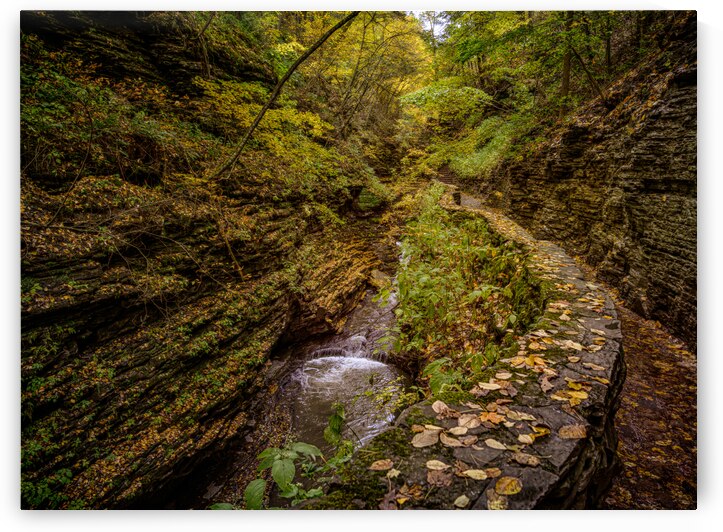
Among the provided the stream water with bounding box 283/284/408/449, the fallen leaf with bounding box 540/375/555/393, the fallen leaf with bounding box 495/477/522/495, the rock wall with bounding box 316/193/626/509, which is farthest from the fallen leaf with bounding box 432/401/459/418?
the stream water with bounding box 283/284/408/449

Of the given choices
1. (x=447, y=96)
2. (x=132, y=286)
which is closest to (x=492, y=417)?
(x=132, y=286)

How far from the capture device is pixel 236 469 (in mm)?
4531

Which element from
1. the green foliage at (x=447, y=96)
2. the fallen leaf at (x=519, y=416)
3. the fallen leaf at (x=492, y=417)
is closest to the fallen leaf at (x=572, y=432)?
the fallen leaf at (x=519, y=416)

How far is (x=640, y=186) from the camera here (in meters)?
4.41

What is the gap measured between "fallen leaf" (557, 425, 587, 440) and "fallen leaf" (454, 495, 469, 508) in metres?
0.50

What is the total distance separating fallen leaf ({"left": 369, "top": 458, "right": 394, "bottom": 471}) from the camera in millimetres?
1307

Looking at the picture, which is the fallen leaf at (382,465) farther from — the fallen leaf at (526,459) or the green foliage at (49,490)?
the green foliage at (49,490)

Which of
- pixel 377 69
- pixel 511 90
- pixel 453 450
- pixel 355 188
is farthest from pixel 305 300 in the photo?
pixel 511 90

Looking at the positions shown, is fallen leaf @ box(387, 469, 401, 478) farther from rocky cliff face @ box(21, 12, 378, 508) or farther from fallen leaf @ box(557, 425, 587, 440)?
rocky cliff face @ box(21, 12, 378, 508)

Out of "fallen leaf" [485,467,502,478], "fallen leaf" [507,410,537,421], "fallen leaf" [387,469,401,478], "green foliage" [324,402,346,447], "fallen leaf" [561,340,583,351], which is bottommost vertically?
"green foliage" [324,402,346,447]

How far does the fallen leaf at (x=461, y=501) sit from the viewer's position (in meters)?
1.17

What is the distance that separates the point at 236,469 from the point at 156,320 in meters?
2.39

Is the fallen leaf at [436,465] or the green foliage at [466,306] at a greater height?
the green foliage at [466,306]

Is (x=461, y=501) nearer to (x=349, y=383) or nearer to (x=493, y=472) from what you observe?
(x=493, y=472)
